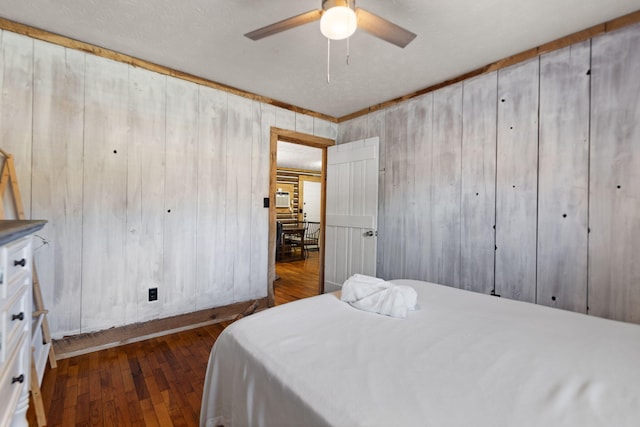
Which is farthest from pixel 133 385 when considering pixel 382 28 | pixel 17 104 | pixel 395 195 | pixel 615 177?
pixel 615 177

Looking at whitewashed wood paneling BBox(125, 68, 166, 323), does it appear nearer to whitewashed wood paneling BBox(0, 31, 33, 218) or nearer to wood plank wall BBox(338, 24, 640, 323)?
whitewashed wood paneling BBox(0, 31, 33, 218)

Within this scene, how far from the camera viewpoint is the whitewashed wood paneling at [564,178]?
2.04m

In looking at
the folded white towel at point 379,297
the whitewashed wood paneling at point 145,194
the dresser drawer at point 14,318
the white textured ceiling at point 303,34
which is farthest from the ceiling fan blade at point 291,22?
the dresser drawer at point 14,318

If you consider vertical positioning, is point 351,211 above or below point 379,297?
above

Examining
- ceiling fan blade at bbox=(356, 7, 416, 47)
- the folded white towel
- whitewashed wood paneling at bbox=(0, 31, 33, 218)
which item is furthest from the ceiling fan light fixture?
whitewashed wood paneling at bbox=(0, 31, 33, 218)

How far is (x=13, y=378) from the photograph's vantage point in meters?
1.14

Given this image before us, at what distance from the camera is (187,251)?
2795 mm

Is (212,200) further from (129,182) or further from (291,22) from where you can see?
(291,22)

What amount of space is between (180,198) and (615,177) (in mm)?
3333

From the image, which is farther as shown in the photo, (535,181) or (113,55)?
(113,55)

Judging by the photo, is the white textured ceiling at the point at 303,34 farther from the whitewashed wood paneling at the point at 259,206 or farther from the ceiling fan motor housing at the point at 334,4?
the whitewashed wood paneling at the point at 259,206

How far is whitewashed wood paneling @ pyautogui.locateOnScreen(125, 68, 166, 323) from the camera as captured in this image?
8.20ft

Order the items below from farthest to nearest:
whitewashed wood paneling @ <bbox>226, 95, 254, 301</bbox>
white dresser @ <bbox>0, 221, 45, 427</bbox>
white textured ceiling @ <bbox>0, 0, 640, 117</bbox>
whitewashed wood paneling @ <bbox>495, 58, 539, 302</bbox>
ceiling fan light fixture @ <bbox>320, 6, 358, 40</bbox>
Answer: whitewashed wood paneling @ <bbox>226, 95, 254, 301</bbox>
whitewashed wood paneling @ <bbox>495, 58, 539, 302</bbox>
white textured ceiling @ <bbox>0, 0, 640, 117</bbox>
ceiling fan light fixture @ <bbox>320, 6, 358, 40</bbox>
white dresser @ <bbox>0, 221, 45, 427</bbox>

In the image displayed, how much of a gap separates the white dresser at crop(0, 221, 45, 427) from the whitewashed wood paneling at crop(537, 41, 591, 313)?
2.96 m
